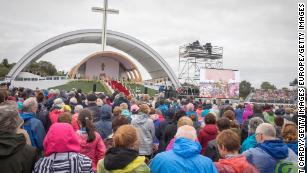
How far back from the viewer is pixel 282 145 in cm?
459

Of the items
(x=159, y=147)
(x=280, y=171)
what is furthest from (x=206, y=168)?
(x=159, y=147)

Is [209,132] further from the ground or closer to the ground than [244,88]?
closer to the ground

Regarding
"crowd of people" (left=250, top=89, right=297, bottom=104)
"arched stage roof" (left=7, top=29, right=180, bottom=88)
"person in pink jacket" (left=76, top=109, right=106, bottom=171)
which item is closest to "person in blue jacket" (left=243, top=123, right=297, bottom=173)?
"person in pink jacket" (left=76, top=109, right=106, bottom=171)

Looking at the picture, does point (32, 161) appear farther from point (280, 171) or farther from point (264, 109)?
point (264, 109)

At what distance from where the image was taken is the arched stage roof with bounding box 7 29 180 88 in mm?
47847

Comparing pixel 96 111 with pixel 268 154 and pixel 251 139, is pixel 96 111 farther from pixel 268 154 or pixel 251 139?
pixel 268 154

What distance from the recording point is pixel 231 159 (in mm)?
3920

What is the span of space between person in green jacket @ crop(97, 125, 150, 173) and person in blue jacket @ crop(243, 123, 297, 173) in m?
1.61

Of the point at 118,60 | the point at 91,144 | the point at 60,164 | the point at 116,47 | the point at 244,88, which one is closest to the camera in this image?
the point at 60,164

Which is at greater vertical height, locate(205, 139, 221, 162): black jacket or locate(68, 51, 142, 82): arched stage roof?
locate(68, 51, 142, 82): arched stage roof

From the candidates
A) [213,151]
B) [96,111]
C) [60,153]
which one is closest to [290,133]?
[213,151]

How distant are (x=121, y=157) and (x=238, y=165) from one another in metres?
1.33

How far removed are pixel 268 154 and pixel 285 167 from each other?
267 millimetres

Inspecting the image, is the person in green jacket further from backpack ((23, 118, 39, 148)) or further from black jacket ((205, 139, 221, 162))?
backpack ((23, 118, 39, 148))
